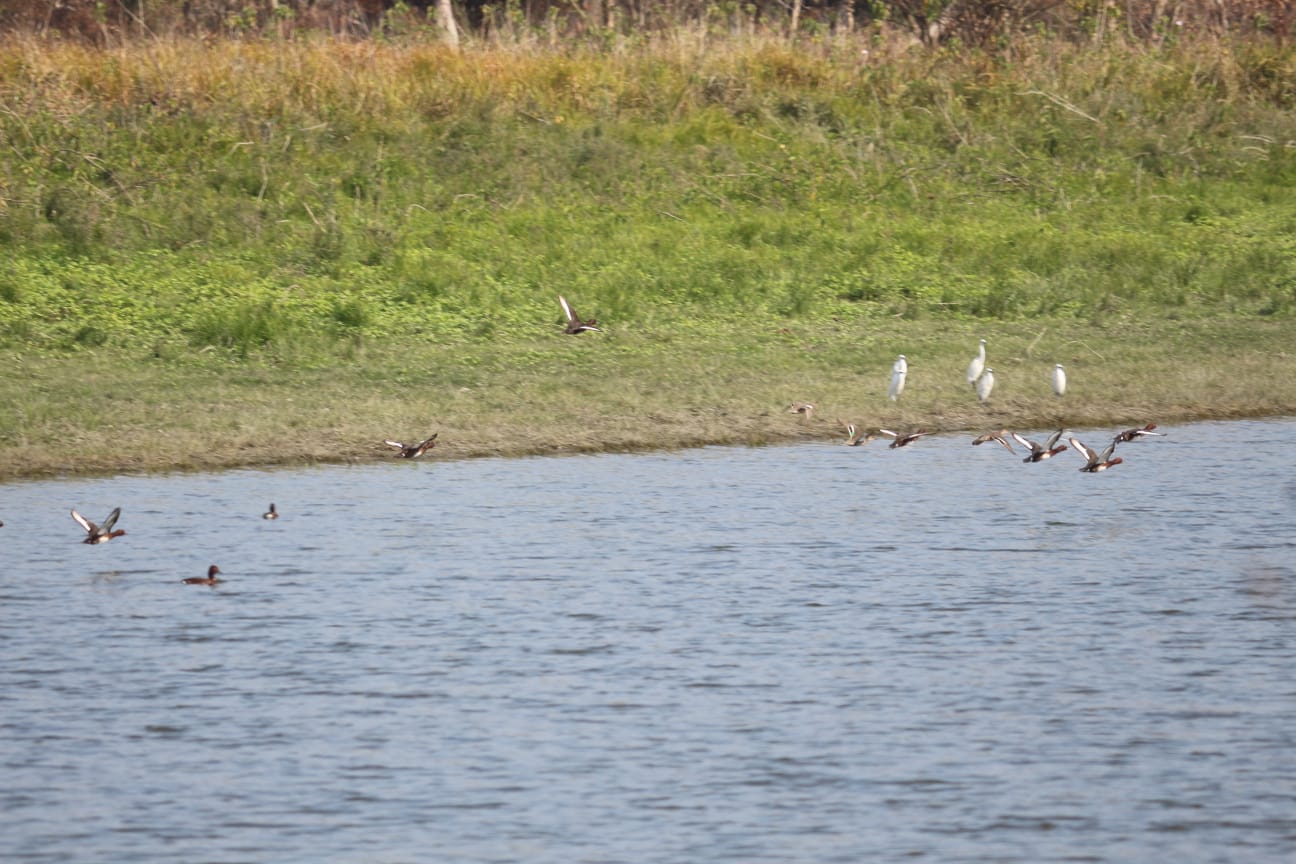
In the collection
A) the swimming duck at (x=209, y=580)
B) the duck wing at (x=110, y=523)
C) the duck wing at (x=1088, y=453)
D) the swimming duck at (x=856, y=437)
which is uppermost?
the duck wing at (x=110, y=523)

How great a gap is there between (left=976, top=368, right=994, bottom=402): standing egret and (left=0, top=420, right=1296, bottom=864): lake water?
1190mm

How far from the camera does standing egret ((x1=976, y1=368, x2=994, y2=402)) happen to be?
1206 centimetres

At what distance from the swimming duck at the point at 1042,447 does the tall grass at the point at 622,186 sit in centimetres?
338

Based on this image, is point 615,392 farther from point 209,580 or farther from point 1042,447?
point 209,580

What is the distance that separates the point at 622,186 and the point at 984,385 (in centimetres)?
604

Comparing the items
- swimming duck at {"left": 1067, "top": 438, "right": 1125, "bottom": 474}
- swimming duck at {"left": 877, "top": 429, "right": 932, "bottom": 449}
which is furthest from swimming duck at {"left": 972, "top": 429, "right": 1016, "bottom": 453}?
swimming duck at {"left": 1067, "top": 438, "right": 1125, "bottom": 474}

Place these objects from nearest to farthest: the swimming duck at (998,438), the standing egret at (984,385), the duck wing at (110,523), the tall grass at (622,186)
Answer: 1. the duck wing at (110,523)
2. the swimming duck at (998,438)
3. the standing egret at (984,385)
4. the tall grass at (622,186)

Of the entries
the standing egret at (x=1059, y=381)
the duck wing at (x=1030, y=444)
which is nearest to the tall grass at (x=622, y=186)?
the standing egret at (x=1059, y=381)

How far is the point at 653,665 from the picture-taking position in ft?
23.9

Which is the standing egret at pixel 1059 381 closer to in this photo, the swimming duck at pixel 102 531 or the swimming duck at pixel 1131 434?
the swimming duck at pixel 1131 434

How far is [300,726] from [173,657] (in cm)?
103

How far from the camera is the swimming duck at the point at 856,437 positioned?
1157cm

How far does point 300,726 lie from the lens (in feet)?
21.5

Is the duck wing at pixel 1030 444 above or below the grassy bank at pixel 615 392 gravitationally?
above
